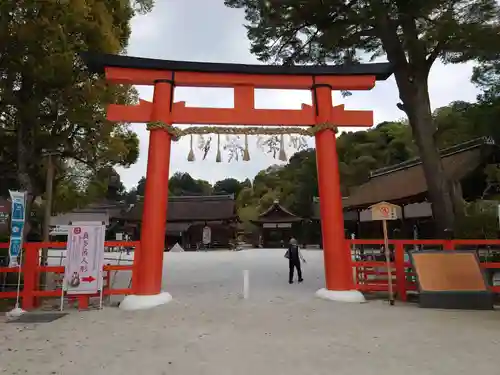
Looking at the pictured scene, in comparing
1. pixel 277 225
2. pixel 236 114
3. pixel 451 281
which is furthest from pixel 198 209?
pixel 451 281

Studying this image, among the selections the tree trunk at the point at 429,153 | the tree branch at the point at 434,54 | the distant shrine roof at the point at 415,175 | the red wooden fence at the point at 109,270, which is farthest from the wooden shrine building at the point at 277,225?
the red wooden fence at the point at 109,270

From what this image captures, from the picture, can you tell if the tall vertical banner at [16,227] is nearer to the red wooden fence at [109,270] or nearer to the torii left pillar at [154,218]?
the red wooden fence at [109,270]

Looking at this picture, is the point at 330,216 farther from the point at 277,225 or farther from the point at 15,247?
the point at 277,225

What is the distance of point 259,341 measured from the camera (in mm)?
4832

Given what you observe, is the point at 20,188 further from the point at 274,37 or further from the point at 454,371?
the point at 454,371

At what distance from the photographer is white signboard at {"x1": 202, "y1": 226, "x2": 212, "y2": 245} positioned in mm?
32650

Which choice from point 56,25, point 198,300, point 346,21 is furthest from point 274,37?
point 198,300

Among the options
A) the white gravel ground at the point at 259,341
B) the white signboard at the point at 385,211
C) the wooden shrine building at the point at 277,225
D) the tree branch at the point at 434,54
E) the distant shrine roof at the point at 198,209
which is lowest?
the white gravel ground at the point at 259,341

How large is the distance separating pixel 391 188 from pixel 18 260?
16322 millimetres

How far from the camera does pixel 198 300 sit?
7918 millimetres

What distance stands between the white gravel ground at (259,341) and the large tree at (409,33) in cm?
382

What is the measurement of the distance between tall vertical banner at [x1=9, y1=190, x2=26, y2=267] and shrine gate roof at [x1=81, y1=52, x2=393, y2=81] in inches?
122

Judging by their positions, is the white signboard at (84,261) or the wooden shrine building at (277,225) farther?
the wooden shrine building at (277,225)

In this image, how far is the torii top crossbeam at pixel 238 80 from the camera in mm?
8109
